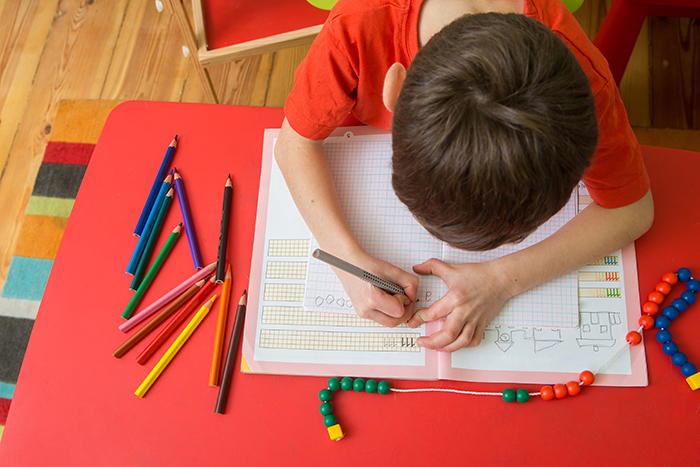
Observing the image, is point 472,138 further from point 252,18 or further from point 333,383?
point 252,18

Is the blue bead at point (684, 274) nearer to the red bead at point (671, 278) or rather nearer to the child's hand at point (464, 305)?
the red bead at point (671, 278)

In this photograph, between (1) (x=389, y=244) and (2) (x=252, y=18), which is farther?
(2) (x=252, y=18)

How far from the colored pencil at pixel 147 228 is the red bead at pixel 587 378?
2.21 ft

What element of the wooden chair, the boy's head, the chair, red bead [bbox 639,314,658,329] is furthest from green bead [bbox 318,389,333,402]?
the chair

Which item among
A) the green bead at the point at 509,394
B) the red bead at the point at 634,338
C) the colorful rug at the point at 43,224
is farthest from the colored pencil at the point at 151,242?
the colorful rug at the point at 43,224

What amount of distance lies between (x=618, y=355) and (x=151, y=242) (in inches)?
28.0

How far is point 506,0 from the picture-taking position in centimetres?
57

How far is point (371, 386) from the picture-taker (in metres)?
0.63

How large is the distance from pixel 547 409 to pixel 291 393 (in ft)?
1.16

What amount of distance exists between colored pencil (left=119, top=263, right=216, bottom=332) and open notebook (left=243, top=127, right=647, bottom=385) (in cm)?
8

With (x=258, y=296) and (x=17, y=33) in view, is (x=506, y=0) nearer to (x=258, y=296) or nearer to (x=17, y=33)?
(x=258, y=296)

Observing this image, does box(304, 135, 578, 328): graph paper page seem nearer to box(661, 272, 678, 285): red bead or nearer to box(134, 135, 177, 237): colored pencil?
box(661, 272, 678, 285): red bead

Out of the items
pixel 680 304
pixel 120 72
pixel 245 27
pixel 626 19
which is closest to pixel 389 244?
pixel 680 304

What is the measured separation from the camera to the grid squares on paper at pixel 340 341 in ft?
2.14
